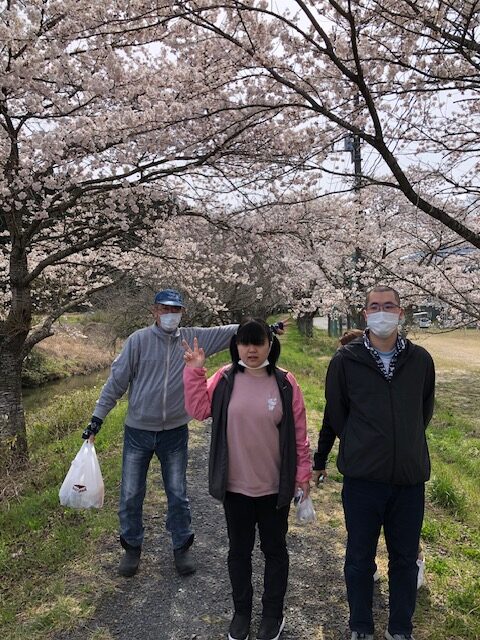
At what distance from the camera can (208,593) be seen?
317 cm

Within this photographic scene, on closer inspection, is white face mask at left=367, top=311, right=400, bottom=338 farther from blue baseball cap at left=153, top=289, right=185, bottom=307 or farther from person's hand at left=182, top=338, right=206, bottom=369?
blue baseball cap at left=153, top=289, right=185, bottom=307

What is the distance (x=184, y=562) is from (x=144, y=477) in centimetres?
66

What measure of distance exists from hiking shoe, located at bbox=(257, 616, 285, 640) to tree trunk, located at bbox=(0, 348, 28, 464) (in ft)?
17.5

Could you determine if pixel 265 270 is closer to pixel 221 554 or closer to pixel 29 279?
pixel 29 279

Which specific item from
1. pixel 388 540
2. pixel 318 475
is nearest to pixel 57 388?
pixel 318 475

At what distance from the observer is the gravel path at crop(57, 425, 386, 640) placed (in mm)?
2809

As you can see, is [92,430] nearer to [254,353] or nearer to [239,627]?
[254,353]

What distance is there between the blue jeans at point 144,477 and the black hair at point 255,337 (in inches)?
39.0

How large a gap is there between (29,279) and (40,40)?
3.37m

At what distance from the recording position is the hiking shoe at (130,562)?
3367mm

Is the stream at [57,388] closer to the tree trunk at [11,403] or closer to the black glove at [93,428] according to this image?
Result: the tree trunk at [11,403]

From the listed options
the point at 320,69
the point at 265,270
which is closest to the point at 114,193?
the point at 320,69

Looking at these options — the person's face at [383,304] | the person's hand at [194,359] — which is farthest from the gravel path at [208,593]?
the person's face at [383,304]

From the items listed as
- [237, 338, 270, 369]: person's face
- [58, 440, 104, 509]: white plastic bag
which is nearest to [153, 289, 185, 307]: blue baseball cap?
[237, 338, 270, 369]: person's face
